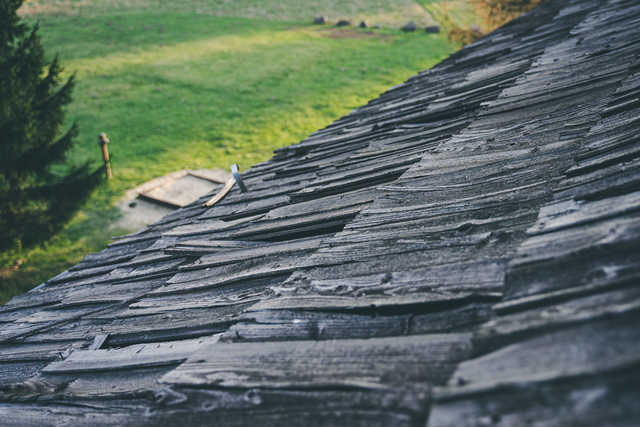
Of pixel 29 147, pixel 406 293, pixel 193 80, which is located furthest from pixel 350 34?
pixel 406 293

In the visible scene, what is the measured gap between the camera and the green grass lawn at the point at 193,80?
12070 mm

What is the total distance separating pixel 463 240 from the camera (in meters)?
1.51

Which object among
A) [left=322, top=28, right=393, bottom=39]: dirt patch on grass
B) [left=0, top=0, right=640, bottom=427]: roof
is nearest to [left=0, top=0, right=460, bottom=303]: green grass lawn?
[left=322, top=28, right=393, bottom=39]: dirt patch on grass

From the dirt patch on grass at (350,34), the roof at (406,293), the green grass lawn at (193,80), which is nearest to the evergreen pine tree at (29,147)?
the green grass lawn at (193,80)

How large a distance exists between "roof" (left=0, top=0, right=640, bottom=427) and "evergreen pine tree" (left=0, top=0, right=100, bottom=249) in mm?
5393

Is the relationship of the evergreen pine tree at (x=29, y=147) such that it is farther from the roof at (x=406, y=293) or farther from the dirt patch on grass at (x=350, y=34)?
the dirt patch on grass at (x=350, y=34)

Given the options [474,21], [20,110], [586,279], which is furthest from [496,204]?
[474,21]

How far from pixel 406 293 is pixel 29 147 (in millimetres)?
8947

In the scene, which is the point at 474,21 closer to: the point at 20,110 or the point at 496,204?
the point at 20,110

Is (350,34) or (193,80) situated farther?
(350,34)

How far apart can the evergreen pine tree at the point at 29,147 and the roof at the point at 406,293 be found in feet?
17.7

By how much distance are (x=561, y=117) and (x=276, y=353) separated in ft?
6.23

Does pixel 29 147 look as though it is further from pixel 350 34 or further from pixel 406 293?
pixel 350 34

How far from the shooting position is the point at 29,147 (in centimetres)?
829
